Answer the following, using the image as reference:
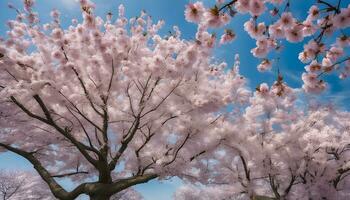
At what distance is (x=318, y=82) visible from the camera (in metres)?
5.02

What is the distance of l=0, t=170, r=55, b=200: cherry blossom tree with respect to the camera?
25.7 metres

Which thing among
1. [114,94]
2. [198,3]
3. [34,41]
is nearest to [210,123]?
[114,94]

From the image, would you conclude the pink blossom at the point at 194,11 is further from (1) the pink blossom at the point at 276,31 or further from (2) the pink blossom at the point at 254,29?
(1) the pink blossom at the point at 276,31

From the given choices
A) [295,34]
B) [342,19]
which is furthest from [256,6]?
[342,19]

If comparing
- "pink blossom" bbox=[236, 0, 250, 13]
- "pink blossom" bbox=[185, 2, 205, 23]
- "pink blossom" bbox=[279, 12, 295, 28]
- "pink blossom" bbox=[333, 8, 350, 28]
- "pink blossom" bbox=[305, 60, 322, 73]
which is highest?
"pink blossom" bbox=[185, 2, 205, 23]

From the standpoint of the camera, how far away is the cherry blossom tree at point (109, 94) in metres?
10.1

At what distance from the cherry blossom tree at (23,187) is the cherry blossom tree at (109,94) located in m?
14.0

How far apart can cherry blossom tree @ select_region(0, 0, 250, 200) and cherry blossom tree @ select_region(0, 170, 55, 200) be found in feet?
45.9

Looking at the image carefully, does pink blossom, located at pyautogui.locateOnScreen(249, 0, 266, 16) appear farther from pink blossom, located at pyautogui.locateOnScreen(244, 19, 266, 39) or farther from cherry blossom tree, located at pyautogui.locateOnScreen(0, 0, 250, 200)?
cherry blossom tree, located at pyautogui.locateOnScreen(0, 0, 250, 200)

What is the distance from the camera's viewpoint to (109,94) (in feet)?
37.2

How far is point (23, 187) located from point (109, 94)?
66.6 feet

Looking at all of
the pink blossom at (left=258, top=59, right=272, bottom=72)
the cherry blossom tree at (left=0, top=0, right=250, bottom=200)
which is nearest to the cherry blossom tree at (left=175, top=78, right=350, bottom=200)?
the cherry blossom tree at (left=0, top=0, right=250, bottom=200)

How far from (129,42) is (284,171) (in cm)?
1038

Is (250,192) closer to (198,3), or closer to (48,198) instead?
(198,3)
